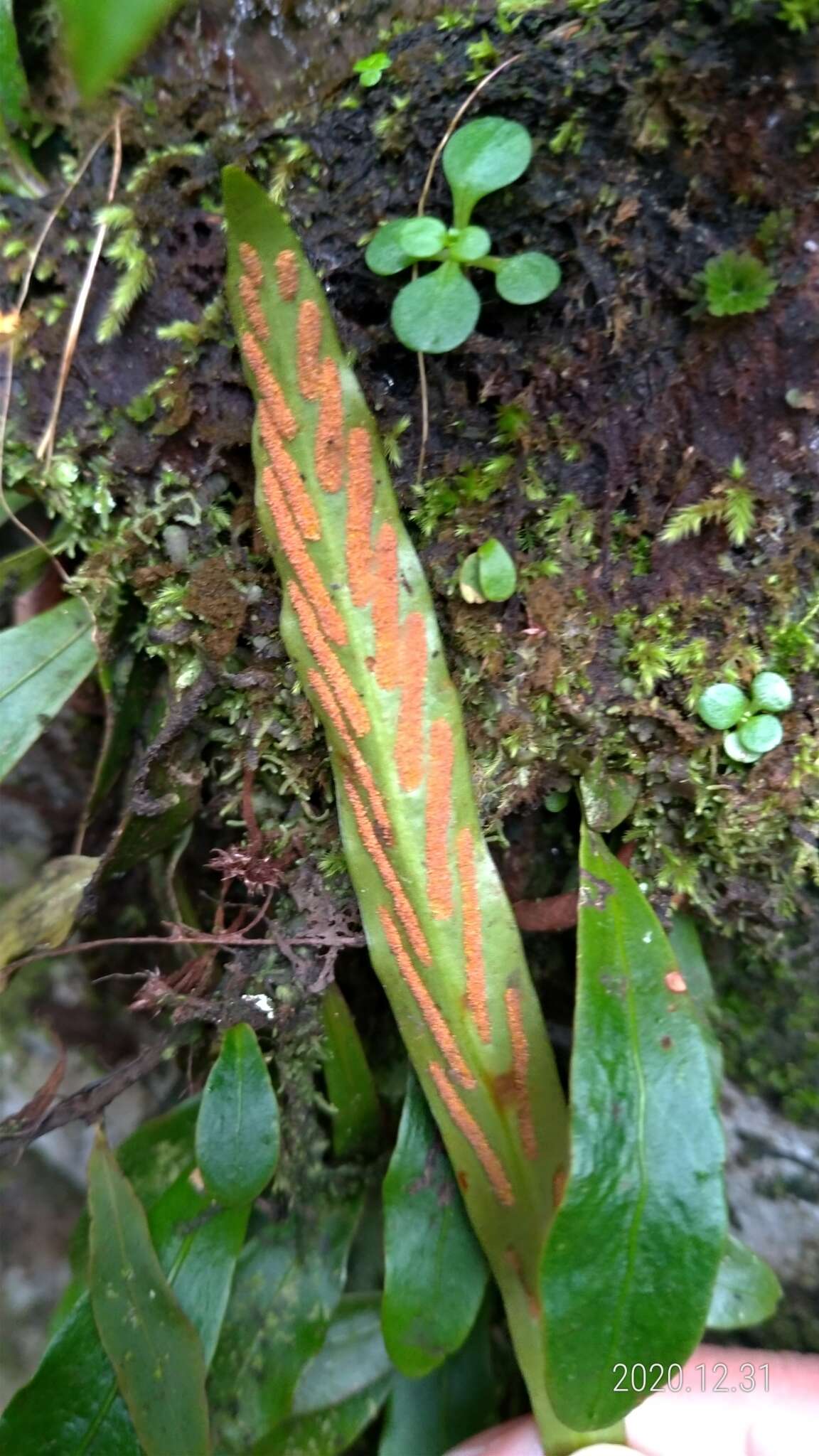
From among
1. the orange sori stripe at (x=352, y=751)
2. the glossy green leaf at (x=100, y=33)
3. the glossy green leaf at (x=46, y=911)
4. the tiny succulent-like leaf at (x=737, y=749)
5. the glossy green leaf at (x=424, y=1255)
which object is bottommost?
the glossy green leaf at (x=424, y=1255)

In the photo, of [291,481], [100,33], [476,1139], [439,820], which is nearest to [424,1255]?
[476,1139]

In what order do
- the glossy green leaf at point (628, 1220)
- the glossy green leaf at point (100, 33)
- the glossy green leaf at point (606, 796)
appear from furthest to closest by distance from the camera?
the glossy green leaf at point (606, 796) < the glossy green leaf at point (628, 1220) < the glossy green leaf at point (100, 33)

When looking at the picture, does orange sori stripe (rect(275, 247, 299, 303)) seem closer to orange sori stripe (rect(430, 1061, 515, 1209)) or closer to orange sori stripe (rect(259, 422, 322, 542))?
orange sori stripe (rect(259, 422, 322, 542))

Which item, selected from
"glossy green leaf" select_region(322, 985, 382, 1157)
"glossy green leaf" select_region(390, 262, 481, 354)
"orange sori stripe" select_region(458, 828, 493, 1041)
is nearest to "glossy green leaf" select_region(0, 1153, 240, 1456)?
"glossy green leaf" select_region(322, 985, 382, 1157)

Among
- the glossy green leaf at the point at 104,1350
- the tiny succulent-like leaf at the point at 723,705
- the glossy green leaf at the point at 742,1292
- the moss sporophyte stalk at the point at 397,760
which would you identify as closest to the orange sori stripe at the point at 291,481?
the moss sporophyte stalk at the point at 397,760

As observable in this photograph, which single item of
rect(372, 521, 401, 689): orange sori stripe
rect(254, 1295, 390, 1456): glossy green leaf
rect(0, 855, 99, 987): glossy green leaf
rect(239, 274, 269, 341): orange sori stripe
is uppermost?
rect(239, 274, 269, 341): orange sori stripe

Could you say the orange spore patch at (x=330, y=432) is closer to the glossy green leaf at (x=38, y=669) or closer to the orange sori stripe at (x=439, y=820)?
the orange sori stripe at (x=439, y=820)

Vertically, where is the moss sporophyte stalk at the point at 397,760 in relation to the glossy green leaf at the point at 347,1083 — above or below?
above
